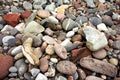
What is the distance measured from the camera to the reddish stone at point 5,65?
145 centimetres

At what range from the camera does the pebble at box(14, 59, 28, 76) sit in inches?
57.2

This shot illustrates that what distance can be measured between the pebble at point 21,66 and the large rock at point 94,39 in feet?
1.17

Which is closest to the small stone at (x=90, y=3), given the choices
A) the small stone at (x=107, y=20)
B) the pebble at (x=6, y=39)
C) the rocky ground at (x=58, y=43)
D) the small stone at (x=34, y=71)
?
the rocky ground at (x=58, y=43)

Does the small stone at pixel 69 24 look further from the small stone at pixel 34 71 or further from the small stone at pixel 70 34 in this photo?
the small stone at pixel 34 71

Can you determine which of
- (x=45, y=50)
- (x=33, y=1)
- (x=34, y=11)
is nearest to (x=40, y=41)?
(x=45, y=50)

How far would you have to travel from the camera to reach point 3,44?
162 cm

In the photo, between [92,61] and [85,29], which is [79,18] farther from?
[92,61]

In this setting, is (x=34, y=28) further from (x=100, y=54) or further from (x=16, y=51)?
(x=100, y=54)

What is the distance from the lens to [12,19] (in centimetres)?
178

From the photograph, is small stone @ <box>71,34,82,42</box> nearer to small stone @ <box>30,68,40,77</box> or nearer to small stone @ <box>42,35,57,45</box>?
small stone @ <box>42,35,57,45</box>

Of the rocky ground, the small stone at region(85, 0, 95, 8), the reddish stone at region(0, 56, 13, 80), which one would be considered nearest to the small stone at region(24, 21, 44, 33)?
the rocky ground

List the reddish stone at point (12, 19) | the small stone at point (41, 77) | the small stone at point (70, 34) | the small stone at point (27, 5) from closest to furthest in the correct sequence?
the small stone at point (41, 77) < the small stone at point (70, 34) < the reddish stone at point (12, 19) < the small stone at point (27, 5)

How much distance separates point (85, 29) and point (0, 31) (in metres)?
0.53

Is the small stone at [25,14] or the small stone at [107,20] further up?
the small stone at [25,14]
